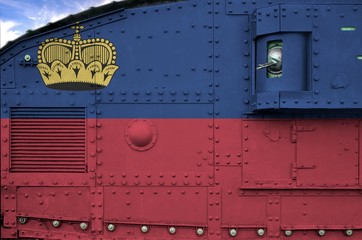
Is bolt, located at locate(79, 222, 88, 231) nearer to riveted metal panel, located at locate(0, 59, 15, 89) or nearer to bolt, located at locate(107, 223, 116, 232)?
bolt, located at locate(107, 223, 116, 232)

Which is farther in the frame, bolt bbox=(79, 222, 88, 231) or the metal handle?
bolt bbox=(79, 222, 88, 231)

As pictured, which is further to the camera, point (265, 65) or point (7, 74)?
point (7, 74)

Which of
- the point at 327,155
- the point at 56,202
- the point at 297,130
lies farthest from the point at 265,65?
the point at 56,202

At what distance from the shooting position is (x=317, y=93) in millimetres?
2881

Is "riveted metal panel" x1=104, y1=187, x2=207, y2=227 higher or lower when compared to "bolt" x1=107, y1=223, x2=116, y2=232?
higher

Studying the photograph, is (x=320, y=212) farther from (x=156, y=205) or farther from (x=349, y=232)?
(x=156, y=205)

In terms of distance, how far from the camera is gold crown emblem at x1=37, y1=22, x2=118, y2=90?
10.4 ft

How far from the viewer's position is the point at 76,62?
318 cm

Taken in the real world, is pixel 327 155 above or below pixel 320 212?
above

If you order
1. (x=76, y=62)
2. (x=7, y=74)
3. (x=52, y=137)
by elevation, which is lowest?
(x=52, y=137)

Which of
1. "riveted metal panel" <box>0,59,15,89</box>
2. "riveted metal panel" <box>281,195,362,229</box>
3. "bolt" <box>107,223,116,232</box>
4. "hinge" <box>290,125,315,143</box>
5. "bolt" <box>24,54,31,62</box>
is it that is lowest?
"bolt" <box>107,223,116,232</box>

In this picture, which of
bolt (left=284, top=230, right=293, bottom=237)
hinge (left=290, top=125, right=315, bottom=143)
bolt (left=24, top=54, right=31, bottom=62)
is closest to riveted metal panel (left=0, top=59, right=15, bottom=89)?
bolt (left=24, top=54, right=31, bottom=62)

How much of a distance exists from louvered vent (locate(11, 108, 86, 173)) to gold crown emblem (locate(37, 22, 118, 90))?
0.28 meters

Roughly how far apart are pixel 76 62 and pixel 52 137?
2.48 ft
